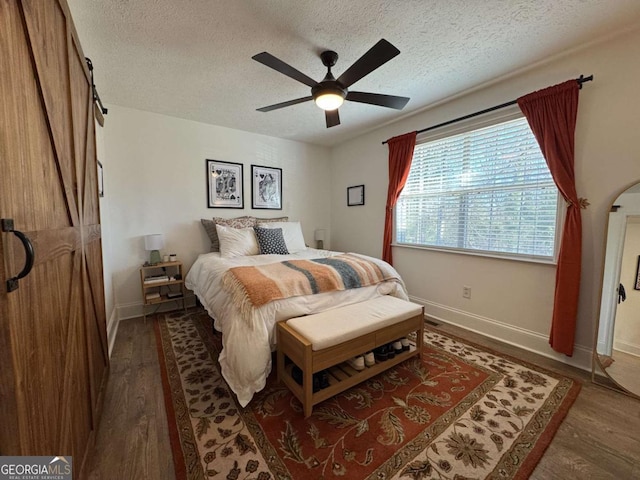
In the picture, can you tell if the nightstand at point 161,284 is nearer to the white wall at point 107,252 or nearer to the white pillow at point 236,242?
the white wall at point 107,252

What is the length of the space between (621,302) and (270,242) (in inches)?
123

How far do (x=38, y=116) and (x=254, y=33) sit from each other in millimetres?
1449

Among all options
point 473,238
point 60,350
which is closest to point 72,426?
point 60,350

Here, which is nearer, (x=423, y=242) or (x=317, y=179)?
(x=423, y=242)

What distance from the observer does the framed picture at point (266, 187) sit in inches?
150

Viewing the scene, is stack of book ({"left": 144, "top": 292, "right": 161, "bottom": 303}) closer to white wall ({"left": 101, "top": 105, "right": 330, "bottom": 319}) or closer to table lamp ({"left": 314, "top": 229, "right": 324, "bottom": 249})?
white wall ({"left": 101, "top": 105, "right": 330, "bottom": 319})

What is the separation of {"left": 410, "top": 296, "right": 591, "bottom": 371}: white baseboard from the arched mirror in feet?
0.43

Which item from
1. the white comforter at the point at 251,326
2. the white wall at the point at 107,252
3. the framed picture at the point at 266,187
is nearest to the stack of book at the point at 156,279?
the white wall at the point at 107,252

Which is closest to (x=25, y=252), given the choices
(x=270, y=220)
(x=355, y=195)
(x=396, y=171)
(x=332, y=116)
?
(x=332, y=116)

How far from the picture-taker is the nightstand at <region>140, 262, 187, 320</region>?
2.86m

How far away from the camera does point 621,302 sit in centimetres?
182

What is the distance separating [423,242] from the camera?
10.4 feet

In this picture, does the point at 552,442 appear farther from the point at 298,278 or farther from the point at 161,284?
the point at 161,284

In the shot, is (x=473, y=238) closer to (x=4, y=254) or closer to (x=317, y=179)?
(x=317, y=179)
